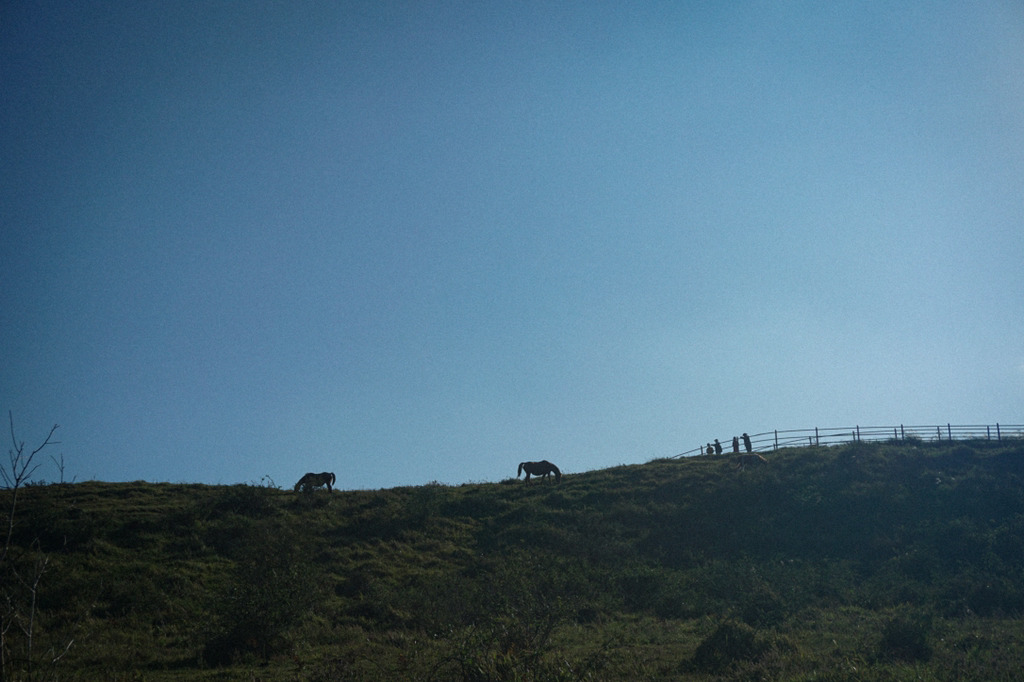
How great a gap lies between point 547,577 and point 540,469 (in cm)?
1929

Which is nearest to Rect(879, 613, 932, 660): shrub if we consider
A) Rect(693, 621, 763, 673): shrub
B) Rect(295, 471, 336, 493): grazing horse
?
Rect(693, 621, 763, 673): shrub

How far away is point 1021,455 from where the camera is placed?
140 feet

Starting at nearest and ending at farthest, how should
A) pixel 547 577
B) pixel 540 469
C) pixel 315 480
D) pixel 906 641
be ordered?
pixel 906 641 → pixel 547 577 → pixel 315 480 → pixel 540 469

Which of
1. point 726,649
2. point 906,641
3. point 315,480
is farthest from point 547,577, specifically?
point 315,480

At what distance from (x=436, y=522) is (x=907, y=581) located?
19.7 meters

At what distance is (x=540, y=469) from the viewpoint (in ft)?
145

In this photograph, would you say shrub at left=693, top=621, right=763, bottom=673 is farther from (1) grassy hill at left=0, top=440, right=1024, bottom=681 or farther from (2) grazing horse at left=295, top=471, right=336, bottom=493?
(2) grazing horse at left=295, top=471, right=336, bottom=493

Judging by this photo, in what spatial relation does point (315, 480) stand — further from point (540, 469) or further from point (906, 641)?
point (906, 641)

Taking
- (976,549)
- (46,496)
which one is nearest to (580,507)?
(976,549)

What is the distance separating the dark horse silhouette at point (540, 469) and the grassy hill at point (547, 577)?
A: 1.60 m

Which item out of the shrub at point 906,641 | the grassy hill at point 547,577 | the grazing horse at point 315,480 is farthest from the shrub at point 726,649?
the grazing horse at point 315,480

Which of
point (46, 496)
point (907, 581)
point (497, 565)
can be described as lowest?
point (907, 581)

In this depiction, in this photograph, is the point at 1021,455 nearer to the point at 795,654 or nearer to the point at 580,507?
the point at 580,507

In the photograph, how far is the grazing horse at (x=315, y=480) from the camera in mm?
35344
